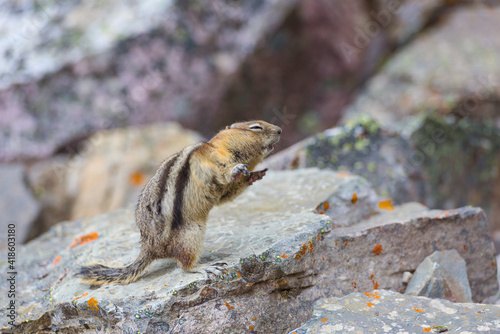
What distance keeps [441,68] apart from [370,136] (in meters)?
4.03

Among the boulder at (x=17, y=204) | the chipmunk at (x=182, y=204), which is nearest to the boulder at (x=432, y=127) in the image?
the chipmunk at (x=182, y=204)

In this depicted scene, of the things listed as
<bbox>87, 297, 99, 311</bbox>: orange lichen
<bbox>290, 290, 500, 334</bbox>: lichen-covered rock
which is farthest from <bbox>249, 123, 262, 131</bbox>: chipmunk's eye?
<bbox>87, 297, 99, 311</bbox>: orange lichen

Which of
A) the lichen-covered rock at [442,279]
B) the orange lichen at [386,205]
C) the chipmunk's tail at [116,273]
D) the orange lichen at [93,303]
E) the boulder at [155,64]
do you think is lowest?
the lichen-covered rock at [442,279]

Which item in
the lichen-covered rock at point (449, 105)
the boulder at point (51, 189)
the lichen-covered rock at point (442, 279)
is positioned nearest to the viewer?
the lichen-covered rock at point (442, 279)

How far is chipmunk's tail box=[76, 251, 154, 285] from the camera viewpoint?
4.07 metres

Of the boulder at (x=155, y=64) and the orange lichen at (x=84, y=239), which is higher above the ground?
the boulder at (x=155, y=64)

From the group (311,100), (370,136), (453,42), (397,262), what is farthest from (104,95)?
(453,42)

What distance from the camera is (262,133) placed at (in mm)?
4484

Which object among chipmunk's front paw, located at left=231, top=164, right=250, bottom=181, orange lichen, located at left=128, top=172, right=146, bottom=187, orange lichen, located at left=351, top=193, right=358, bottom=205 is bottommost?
orange lichen, located at left=351, top=193, right=358, bottom=205

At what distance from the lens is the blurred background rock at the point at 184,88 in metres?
8.34

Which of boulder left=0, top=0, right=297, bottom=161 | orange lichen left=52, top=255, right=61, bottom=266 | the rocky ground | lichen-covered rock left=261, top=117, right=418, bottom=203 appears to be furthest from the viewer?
boulder left=0, top=0, right=297, bottom=161

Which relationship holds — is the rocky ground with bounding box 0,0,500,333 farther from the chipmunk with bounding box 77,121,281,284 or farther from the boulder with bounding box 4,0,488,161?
the chipmunk with bounding box 77,121,281,284

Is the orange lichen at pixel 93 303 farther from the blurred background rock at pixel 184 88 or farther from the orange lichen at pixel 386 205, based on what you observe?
the blurred background rock at pixel 184 88

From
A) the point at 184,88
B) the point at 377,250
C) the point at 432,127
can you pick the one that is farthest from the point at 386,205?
the point at 184,88
